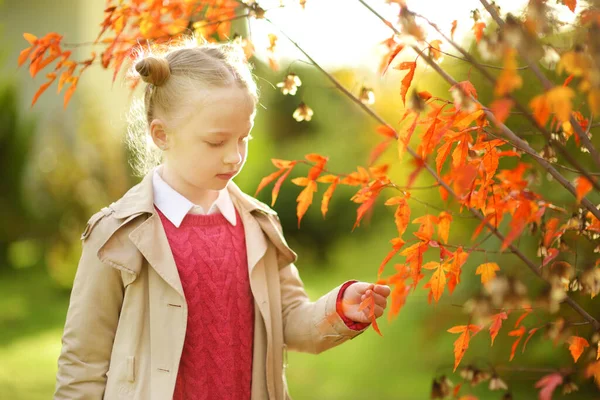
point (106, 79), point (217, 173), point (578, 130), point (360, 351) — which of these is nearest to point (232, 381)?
point (217, 173)

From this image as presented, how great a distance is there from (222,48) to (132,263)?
60 cm

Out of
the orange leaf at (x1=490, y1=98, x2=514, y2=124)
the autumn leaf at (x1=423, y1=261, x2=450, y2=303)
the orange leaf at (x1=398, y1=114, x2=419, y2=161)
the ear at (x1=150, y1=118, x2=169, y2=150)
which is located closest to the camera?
the orange leaf at (x1=490, y1=98, x2=514, y2=124)

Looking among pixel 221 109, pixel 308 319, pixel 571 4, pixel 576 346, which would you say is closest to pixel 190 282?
pixel 308 319

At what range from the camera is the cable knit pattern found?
1.72 metres

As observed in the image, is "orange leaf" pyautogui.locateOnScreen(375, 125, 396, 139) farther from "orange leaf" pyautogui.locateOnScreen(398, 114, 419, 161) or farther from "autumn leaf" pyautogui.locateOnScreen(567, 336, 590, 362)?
"autumn leaf" pyautogui.locateOnScreen(567, 336, 590, 362)

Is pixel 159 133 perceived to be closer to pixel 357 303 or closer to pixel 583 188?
pixel 357 303

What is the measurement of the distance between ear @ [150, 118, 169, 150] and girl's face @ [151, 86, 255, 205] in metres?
0.03

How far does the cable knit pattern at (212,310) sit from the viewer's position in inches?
67.7

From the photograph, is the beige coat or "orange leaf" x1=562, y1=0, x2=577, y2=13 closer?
"orange leaf" x1=562, y1=0, x2=577, y2=13

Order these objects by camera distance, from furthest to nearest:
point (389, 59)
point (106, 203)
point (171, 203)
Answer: point (106, 203)
point (171, 203)
point (389, 59)

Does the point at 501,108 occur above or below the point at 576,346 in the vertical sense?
above

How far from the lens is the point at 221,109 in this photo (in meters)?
1.66

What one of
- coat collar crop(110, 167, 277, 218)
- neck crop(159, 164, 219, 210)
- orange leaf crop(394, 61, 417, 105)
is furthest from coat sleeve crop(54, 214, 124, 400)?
orange leaf crop(394, 61, 417, 105)

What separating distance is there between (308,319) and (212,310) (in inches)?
9.8
